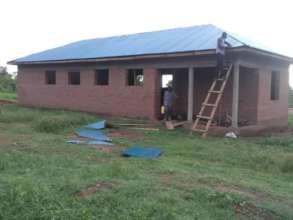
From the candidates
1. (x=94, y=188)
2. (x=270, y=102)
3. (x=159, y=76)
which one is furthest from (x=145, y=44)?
(x=94, y=188)

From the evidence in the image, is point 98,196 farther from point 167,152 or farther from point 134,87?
point 134,87

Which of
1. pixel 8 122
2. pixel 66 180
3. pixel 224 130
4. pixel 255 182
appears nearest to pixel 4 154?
pixel 66 180

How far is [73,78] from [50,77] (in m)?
1.80

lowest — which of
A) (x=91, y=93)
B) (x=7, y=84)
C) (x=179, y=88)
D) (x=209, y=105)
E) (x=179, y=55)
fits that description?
(x=209, y=105)

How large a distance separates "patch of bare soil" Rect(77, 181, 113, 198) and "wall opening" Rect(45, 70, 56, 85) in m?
15.2

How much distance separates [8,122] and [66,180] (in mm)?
8595

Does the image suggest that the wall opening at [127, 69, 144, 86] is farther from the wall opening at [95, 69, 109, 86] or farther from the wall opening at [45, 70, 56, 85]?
the wall opening at [45, 70, 56, 85]

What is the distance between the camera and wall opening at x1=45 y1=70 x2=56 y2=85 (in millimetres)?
19531

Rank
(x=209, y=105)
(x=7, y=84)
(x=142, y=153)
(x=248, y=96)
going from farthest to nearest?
1. (x=7, y=84)
2. (x=248, y=96)
3. (x=209, y=105)
4. (x=142, y=153)

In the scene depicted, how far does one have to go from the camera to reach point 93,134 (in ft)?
36.4

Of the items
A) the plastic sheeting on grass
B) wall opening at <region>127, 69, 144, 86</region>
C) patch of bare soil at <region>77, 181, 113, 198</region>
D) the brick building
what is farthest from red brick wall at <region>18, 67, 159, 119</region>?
patch of bare soil at <region>77, 181, 113, 198</region>

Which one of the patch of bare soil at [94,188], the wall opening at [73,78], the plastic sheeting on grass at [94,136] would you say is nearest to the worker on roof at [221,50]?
the plastic sheeting on grass at [94,136]

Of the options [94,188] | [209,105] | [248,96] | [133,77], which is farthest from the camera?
[133,77]

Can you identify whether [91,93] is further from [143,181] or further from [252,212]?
[252,212]
